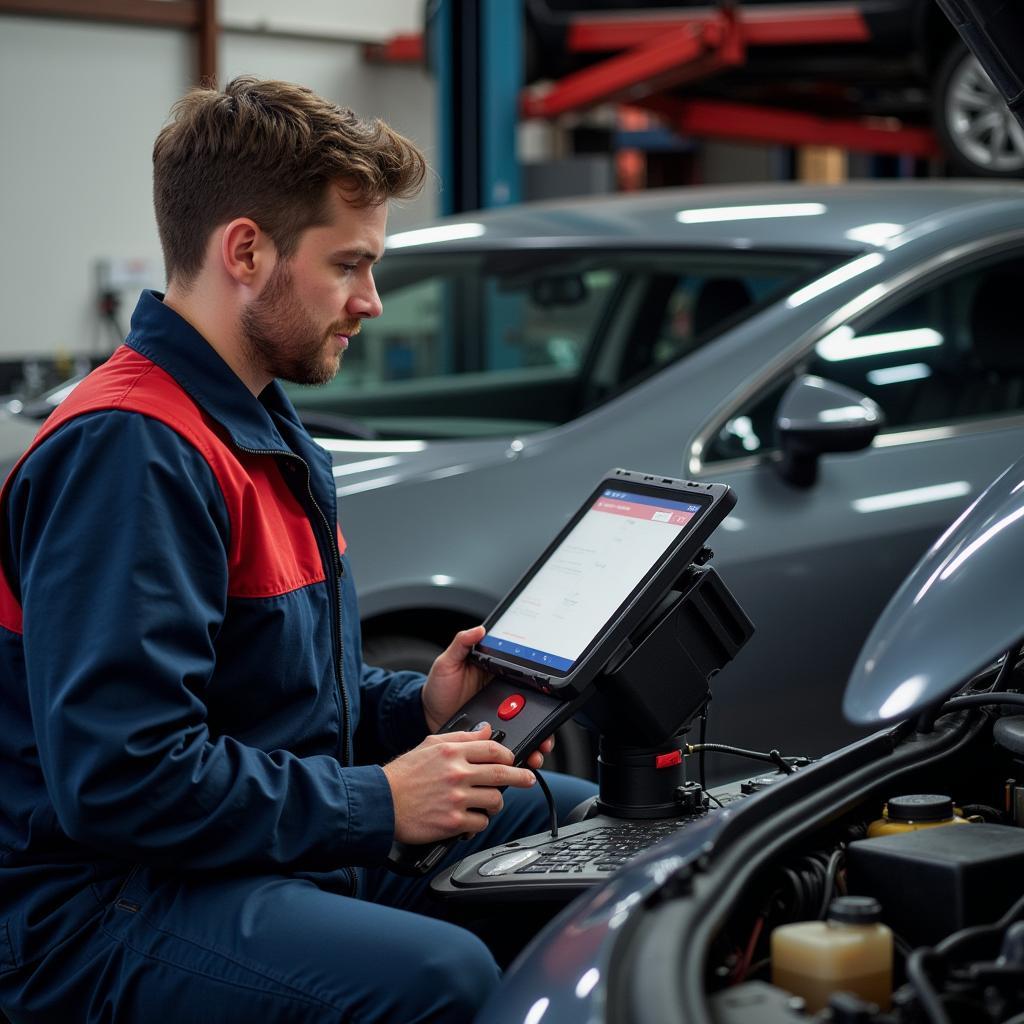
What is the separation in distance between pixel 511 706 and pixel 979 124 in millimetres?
5804

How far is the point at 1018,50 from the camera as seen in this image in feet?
5.68

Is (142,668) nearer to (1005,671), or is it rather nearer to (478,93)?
(1005,671)

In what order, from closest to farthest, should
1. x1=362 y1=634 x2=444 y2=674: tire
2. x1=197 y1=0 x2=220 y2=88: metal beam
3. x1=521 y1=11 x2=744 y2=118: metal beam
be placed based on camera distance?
1. x1=362 y1=634 x2=444 y2=674: tire
2. x1=521 y1=11 x2=744 y2=118: metal beam
3. x1=197 y1=0 x2=220 y2=88: metal beam

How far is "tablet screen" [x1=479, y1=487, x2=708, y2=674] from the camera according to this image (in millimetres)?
1761

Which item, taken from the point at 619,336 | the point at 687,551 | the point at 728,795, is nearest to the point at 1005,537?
the point at 687,551

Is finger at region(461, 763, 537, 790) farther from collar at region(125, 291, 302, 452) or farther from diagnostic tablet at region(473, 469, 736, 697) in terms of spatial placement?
collar at region(125, 291, 302, 452)

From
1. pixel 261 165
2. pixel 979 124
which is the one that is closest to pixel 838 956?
pixel 261 165

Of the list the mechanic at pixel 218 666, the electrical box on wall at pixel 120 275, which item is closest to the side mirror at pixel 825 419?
the mechanic at pixel 218 666

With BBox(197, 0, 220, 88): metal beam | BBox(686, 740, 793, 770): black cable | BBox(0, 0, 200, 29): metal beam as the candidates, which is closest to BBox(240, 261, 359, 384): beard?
BBox(686, 740, 793, 770): black cable

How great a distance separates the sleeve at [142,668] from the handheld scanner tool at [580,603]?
159mm

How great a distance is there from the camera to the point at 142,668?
1499 mm

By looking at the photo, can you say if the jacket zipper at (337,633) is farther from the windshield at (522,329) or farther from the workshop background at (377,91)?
the workshop background at (377,91)

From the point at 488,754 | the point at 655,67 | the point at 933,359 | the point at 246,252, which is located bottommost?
the point at 488,754

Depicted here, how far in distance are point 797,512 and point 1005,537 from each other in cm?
158
